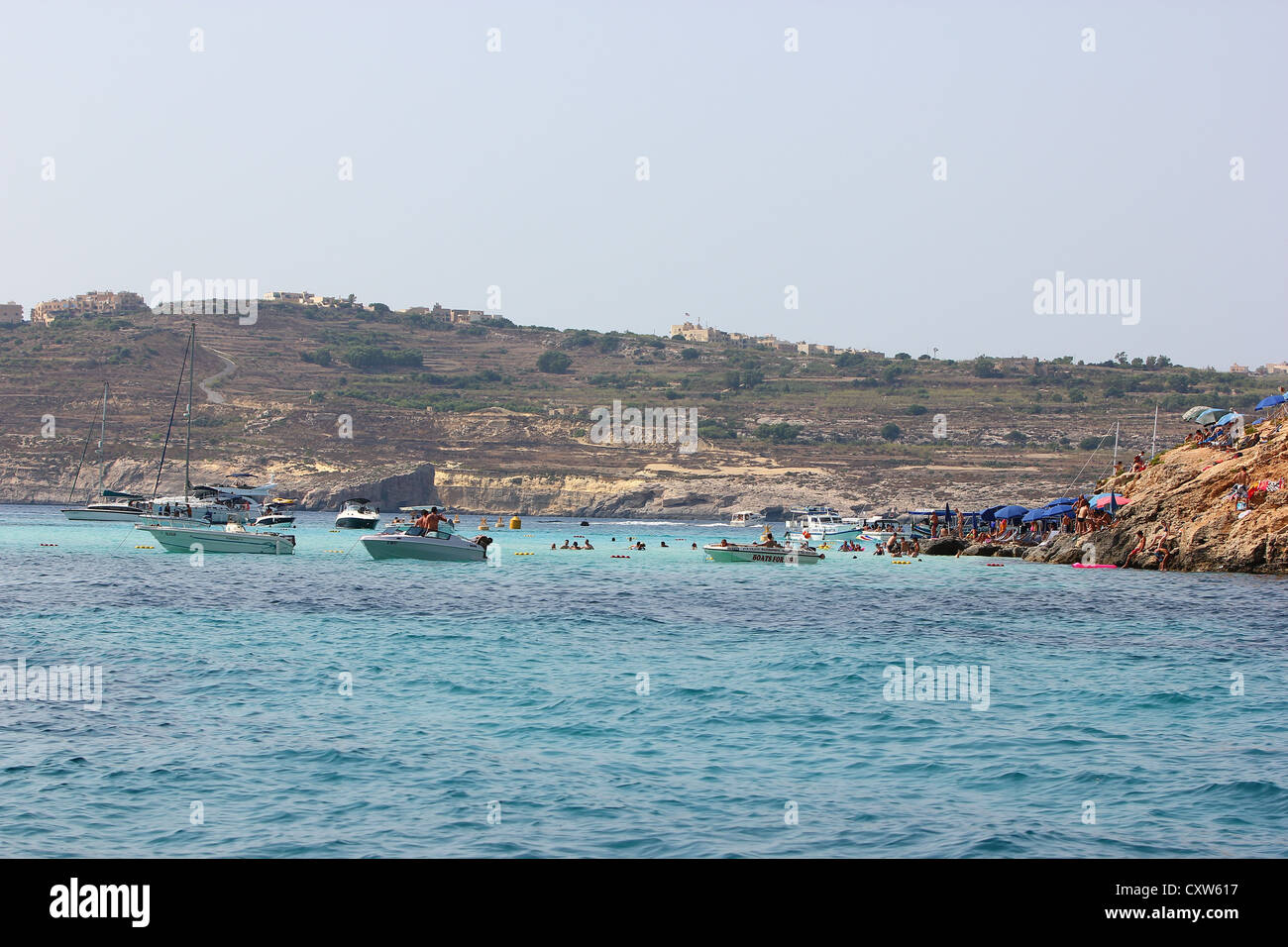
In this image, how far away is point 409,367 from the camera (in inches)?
7323

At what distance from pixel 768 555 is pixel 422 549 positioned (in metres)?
16.8

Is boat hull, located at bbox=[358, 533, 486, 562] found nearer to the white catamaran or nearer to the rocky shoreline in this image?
the rocky shoreline

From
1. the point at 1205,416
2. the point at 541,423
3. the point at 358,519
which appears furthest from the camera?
the point at 541,423

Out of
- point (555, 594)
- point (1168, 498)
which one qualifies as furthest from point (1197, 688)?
point (1168, 498)

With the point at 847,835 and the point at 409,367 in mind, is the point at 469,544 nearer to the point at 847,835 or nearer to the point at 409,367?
the point at 847,835

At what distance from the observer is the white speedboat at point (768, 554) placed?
186 feet

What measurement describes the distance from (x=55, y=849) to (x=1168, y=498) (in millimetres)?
52620

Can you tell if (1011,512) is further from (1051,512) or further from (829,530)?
(829,530)

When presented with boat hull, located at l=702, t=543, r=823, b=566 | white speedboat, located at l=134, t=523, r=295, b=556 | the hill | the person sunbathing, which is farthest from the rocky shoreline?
the hill

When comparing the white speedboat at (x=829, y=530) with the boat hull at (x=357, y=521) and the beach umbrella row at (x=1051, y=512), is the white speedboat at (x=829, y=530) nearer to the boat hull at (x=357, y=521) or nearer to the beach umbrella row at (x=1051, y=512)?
the beach umbrella row at (x=1051, y=512)

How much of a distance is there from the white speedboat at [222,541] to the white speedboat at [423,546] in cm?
598

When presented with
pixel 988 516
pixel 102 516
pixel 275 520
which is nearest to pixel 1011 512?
pixel 988 516

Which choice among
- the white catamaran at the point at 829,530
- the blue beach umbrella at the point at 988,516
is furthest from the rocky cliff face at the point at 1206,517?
the white catamaran at the point at 829,530

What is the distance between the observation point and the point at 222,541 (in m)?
55.5
